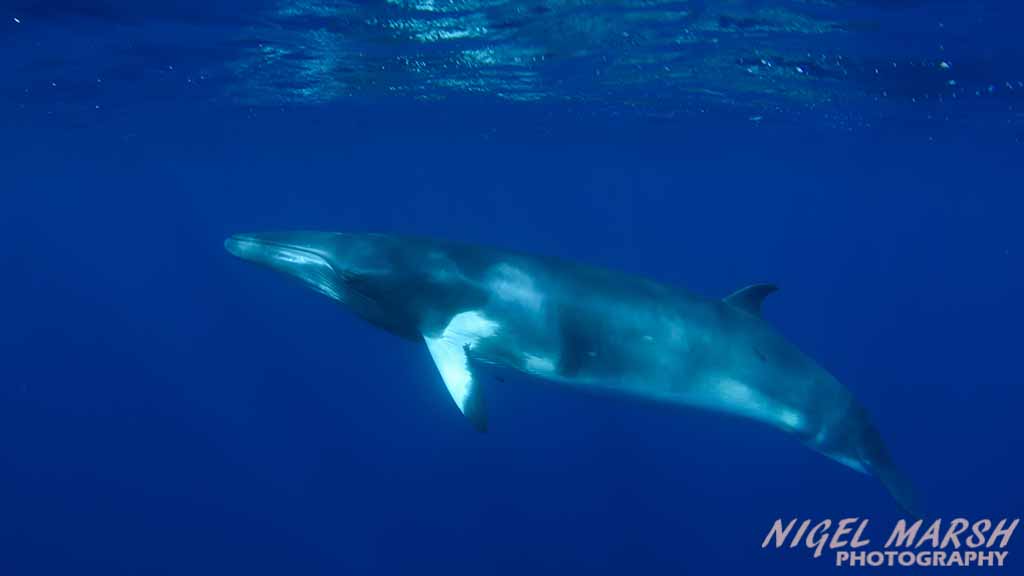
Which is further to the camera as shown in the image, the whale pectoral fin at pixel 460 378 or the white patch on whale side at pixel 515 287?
the white patch on whale side at pixel 515 287

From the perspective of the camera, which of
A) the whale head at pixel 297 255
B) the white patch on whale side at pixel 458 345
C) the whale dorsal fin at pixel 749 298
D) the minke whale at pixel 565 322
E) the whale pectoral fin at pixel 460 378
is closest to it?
the whale pectoral fin at pixel 460 378

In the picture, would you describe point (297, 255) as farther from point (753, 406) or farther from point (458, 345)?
point (753, 406)

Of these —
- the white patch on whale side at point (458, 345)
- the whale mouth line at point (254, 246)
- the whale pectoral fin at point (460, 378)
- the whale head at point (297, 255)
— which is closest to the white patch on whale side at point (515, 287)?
the white patch on whale side at point (458, 345)

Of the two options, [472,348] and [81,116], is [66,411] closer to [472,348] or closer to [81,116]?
[81,116]

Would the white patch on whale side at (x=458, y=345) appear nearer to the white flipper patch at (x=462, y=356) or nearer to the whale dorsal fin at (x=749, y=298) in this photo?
the white flipper patch at (x=462, y=356)

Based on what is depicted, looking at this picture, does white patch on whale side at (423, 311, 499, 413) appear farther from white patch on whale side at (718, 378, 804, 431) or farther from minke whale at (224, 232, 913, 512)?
white patch on whale side at (718, 378, 804, 431)

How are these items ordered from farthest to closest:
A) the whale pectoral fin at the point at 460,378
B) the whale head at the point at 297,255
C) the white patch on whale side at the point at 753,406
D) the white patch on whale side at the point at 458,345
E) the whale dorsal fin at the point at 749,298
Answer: the whale dorsal fin at the point at 749,298 < the white patch on whale side at the point at 753,406 < the whale head at the point at 297,255 < the white patch on whale side at the point at 458,345 < the whale pectoral fin at the point at 460,378

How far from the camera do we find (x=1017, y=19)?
13.2 meters

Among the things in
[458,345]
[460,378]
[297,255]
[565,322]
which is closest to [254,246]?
[297,255]

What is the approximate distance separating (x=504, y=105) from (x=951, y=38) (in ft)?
49.7

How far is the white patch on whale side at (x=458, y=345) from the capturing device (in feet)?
23.2

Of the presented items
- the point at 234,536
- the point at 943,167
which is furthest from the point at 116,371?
the point at 943,167

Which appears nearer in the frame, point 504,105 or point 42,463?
point 42,463

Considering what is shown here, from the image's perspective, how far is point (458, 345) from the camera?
7.55m
